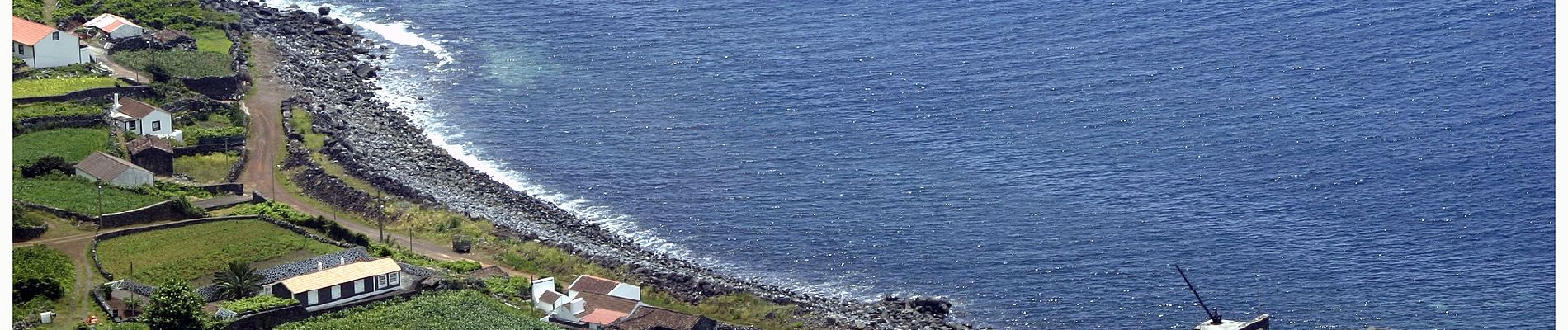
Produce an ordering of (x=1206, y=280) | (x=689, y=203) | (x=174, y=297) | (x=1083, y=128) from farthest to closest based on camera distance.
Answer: (x=1083, y=128) → (x=689, y=203) → (x=1206, y=280) → (x=174, y=297)

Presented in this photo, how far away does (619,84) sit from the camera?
190 metres

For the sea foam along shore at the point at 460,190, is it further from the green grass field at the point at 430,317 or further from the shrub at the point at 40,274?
the shrub at the point at 40,274

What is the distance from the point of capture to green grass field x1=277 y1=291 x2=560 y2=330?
125688mm

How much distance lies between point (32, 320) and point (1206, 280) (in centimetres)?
6914

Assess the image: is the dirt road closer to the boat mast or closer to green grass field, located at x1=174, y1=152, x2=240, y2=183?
green grass field, located at x1=174, y1=152, x2=240, y2=183

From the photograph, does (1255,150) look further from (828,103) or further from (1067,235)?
(828,103)

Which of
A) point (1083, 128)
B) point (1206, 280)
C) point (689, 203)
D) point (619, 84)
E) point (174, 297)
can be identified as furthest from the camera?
point (619, 84)

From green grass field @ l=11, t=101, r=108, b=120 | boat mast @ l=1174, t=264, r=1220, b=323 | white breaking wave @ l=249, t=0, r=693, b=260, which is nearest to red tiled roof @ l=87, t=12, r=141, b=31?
white breaking wave @ l=249, t=0, r=693, b=260

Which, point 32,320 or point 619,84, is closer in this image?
point 32,320

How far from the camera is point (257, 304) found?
4953 inches

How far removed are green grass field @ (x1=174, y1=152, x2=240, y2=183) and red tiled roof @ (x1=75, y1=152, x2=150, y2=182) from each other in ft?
15.2

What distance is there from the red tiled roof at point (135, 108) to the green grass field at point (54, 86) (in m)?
4.66

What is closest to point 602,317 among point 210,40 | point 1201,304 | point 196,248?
point 196,248

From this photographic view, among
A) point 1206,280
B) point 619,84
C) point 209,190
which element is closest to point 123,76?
point 209,190
